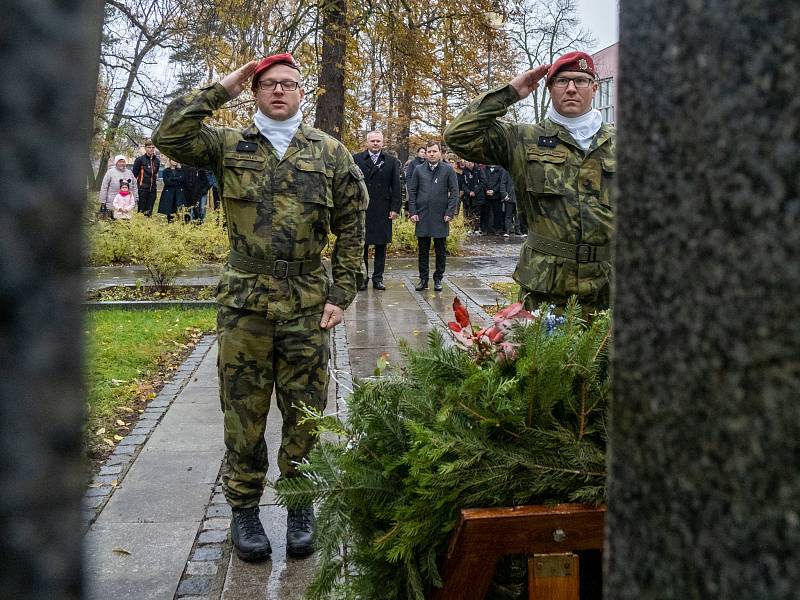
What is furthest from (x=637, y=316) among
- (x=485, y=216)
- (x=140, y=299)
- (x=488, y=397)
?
(x=485, y=216)

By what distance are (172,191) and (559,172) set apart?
17972 mm

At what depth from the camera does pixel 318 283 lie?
4.39 meters

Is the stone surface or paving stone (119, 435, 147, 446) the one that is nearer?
the stone surface

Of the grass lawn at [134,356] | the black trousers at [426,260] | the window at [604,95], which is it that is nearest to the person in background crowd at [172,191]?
the black trousers at [426,260]

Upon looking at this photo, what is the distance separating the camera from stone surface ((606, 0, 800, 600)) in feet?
1.81

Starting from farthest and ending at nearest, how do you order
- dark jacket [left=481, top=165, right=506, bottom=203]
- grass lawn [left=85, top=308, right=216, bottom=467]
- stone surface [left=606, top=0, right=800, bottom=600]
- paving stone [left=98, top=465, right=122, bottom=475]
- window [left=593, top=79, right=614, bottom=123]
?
dark jacket [left=481, top=165, right=506, bottom=203]
grass lawn [left=85, top=308, right=216, bottom=467]
paving stone [left=98, top=465, right=122, bottom=475]
window [left=593, top=79, right=614, bottom=123]
stone surface [left=606, top=0, right=800, bottom=600]

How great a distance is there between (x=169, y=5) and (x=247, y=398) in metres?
8.99

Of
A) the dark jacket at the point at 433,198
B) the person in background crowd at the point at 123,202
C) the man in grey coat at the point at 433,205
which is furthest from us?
the person in background crowd at the point at 123,202

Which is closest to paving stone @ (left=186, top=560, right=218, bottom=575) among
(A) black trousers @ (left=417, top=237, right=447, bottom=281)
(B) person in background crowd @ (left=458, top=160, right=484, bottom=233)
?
(A) black trousers @ (left=417, top=237, right=447, bottom=281)

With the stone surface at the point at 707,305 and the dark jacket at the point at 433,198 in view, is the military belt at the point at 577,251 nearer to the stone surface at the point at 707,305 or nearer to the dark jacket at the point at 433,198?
the stone surface at the point at 707,305

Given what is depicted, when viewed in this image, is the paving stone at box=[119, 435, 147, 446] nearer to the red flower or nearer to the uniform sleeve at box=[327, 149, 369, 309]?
the uniform sleeve at box=[327, 149, 369, 309]

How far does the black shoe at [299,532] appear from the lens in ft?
13.7

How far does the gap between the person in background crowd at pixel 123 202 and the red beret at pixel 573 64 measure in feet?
46.4

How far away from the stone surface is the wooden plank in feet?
5.69
